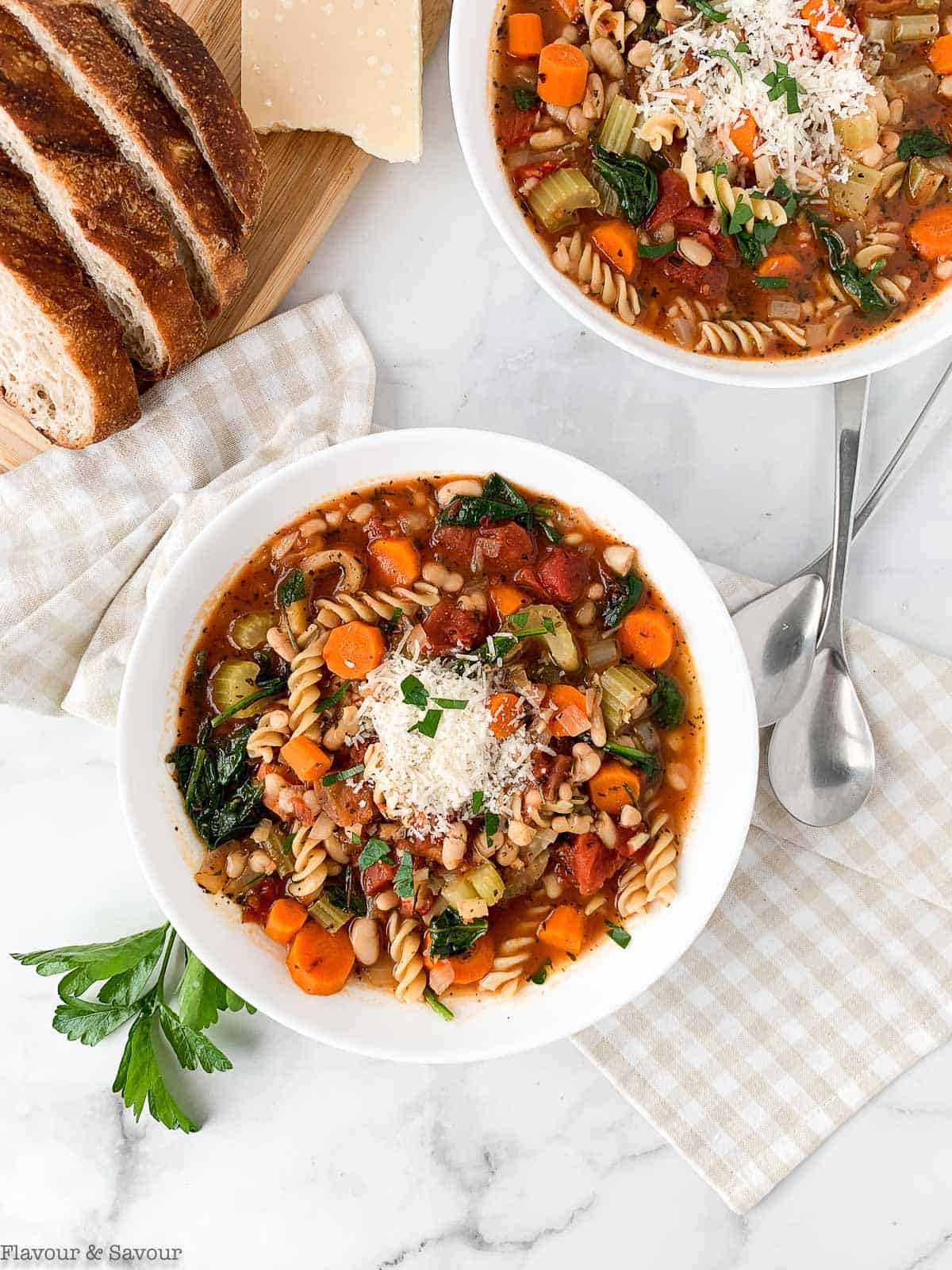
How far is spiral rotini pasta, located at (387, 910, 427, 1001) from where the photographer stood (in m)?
3.66

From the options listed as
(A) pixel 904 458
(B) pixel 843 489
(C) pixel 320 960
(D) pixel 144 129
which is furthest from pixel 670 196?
(C) pixel 320 960

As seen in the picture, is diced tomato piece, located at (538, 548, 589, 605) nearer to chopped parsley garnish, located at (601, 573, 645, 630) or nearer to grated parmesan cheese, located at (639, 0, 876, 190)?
chopped parsley garnish, located at (601, 573, 645, 630)

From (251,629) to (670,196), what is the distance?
2.24 meters

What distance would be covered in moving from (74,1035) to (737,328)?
3909 mm

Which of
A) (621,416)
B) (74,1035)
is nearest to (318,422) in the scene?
(621,416)

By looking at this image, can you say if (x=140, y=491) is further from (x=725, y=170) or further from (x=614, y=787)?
(x=725, y=170)

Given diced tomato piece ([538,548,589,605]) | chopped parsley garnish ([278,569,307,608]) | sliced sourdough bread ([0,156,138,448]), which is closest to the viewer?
diced tomato piece ([538,548,589,605])

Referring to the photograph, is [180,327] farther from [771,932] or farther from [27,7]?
[771,932]

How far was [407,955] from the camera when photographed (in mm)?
3646

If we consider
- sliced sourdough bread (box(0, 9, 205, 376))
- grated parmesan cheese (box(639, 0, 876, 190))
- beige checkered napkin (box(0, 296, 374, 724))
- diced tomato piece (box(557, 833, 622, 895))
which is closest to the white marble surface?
beige checkered napkin (box(0, 296, 374, 724))

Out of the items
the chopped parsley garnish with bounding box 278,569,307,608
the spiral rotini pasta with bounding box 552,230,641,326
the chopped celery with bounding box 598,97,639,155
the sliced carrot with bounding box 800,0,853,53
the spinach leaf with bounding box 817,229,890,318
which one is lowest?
the chopped parsley garnish with bounding box 278,569,307,608

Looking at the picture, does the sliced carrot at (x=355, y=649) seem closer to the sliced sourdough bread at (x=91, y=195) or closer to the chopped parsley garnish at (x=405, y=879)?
the chopped parsley garnish at (x=405, y=879)

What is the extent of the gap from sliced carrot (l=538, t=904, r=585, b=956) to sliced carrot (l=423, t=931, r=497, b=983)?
212 millimetres

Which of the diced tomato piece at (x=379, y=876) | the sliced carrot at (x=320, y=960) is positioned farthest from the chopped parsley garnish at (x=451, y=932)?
the sliced carrot at (x=320, y=960)
